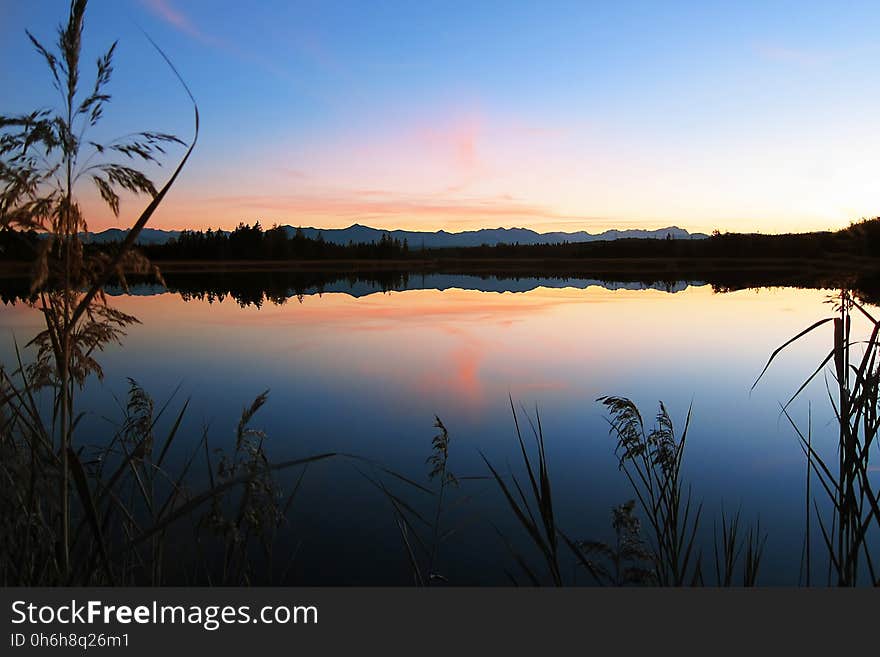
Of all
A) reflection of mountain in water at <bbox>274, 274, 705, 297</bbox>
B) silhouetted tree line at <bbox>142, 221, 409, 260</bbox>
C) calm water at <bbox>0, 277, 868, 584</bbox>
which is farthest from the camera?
silhouetted tree line at <bbox>142, 221, 409, 260</bbox>

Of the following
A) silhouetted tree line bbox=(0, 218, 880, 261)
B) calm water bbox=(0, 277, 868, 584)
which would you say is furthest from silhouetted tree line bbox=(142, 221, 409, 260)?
calm water bbox=(0, 277, 868, 584)

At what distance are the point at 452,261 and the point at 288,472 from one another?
85747 millimetres

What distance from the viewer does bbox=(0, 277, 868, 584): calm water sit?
5043 mm

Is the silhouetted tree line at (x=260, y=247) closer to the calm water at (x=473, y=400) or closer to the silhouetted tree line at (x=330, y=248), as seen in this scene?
the silhouetted tree line at (x=330, y=248)

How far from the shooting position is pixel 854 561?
6.61 feet

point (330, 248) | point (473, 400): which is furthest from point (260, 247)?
point (473, 400)

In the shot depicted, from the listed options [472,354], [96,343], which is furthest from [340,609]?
[472,354]

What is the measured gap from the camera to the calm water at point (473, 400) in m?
5.04

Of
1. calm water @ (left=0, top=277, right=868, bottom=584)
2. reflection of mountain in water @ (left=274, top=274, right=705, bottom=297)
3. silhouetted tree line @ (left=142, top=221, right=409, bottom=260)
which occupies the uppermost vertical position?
silhouetted tree line @ (left=142, top=221, right=409, bottom=260)

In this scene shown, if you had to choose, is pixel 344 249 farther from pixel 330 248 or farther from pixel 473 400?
pixel 473 400

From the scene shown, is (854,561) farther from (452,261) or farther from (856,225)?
(452,261)

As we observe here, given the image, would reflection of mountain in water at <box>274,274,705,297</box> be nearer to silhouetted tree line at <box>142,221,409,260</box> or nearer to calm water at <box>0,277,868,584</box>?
calm water at <box>0,277,868,584</box>

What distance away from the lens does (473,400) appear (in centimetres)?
949

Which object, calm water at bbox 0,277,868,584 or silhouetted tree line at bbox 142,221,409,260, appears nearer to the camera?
calm water at bbox 0,277,868,584
